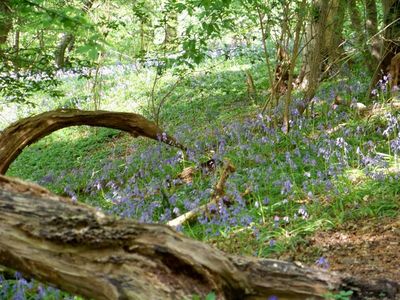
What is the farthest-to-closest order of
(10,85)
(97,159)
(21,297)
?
(97,159)
(10,85)
(21,297)

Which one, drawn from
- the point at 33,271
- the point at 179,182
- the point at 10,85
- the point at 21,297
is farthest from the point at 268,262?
the point at 10,85

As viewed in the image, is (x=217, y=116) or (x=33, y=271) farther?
(x=217, y=116)

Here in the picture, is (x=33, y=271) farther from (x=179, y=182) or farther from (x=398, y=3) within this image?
(x=398, y=3)

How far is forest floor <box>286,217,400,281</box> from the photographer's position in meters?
4.03

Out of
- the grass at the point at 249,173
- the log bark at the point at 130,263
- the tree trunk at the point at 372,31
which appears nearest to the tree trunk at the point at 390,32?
the tree trunk at the point at 372,31

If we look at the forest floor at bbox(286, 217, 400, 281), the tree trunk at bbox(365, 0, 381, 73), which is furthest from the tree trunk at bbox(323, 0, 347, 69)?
the forest floor at bbox(286, 217, 400, 281)

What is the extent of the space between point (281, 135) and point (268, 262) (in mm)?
4666

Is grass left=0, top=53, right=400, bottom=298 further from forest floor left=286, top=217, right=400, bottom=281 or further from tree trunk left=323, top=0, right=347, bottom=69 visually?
tree trunk left=323, top=0, right=347, bottom=69

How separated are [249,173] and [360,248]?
6.45ft

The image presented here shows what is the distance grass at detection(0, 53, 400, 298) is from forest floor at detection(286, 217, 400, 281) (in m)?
0.11

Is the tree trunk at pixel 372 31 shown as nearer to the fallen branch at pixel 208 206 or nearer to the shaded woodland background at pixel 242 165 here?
the shaded woodland background at pixel 242 165

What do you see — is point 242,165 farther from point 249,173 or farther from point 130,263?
point 130,263

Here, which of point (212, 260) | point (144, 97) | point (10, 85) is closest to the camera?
point (212, 260)

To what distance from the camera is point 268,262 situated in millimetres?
2752
